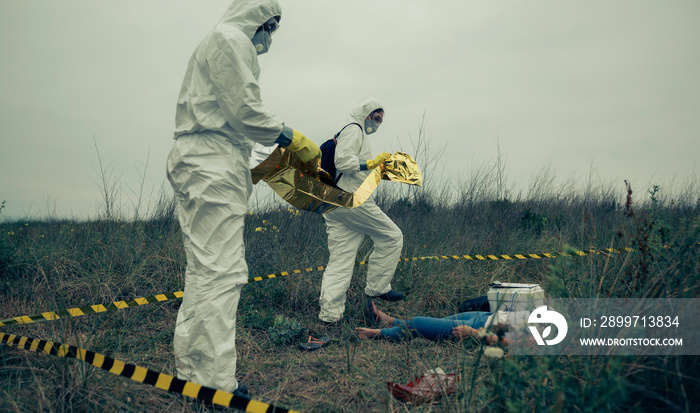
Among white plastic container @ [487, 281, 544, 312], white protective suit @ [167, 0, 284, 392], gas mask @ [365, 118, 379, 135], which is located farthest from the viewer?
gas mask @ [365, 118, 379, 135]

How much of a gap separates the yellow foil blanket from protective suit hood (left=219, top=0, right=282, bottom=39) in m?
→ 0.78

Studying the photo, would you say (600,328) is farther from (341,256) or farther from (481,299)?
(341,256)

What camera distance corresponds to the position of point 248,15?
2262 millimetres

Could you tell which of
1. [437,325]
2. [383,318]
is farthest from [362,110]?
[437,325]

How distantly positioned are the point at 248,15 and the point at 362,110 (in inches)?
72.3

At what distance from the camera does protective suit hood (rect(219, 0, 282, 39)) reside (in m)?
2.26

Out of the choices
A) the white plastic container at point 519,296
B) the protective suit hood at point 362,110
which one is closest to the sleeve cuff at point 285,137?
the protective suit hood at point 362,110

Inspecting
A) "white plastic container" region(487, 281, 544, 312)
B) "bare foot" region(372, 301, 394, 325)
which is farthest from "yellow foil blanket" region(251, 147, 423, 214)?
"white plastic container" region(487, 281, 544, 312)

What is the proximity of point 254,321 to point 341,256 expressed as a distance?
0.98 metres

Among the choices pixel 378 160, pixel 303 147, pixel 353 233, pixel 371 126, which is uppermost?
pixel 371 126

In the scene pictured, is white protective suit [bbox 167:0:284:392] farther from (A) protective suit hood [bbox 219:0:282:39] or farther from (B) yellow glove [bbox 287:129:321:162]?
(B) yellow glove [bbox 287:129:321:162]

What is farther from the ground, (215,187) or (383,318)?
(215,187)

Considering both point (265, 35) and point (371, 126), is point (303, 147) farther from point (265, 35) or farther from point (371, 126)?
point (371, 126)

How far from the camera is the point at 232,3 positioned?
7.61 ft
